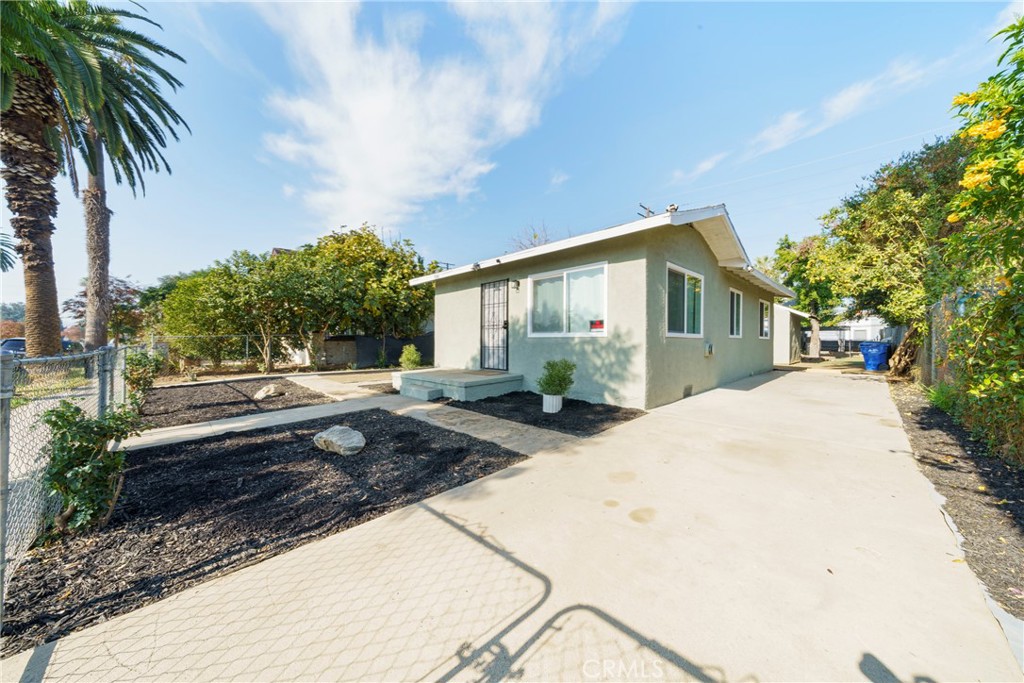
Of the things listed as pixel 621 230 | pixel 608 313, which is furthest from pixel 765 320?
pixel 621 230

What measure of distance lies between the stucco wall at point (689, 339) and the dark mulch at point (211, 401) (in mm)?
6351

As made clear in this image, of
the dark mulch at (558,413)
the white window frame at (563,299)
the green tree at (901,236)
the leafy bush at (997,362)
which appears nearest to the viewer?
the leafy bush at (997,362)

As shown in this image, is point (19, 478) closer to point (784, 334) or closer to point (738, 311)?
point (738, 311)

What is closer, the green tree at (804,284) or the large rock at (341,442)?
the large rock at (341,442)

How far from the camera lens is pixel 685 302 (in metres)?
7.23

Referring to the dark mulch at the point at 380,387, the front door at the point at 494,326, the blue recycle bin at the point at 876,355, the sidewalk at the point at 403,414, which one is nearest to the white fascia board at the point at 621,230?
the front door at the point at 494,326

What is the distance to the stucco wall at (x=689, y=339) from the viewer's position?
20.0ft

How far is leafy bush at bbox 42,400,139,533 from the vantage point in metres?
2.33

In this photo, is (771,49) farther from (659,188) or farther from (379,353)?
(379,353)

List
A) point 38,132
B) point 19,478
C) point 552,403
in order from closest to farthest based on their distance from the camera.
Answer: point 19,478, point 552,403, point 38,132

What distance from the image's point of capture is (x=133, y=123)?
28.9 ft

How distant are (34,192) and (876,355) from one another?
22889mm

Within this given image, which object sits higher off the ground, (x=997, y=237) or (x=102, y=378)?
(x=997, y=237)

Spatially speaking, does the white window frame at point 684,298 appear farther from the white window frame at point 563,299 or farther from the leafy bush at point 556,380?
the leafy bush at point 556,380
